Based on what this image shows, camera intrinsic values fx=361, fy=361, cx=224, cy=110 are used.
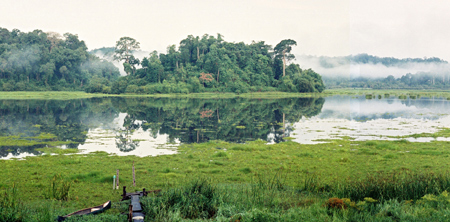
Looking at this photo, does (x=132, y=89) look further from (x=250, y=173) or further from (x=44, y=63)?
(x=250, y=173)

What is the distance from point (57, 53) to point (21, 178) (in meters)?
77.8

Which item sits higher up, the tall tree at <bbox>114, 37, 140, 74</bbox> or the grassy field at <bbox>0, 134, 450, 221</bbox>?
the tall tree at <bbox>114, 37, 140, 74</bbox>

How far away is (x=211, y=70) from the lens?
75000mm

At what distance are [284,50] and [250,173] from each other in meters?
71.0

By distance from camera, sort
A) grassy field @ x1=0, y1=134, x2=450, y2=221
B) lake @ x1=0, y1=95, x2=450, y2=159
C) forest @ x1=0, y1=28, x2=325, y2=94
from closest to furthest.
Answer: grassy field @ x1=0, y1=134, x2=450, y2=221, lake @ x1=0, y1=95, x2=450, y2=159, forest @ x1=0, y1=28, x2=325, y2=94

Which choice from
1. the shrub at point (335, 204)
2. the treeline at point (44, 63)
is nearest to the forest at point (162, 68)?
the treeline at point (44, 63)

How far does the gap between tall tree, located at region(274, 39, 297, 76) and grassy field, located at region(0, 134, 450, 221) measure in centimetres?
6370

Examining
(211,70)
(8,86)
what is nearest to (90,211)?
(211,70)

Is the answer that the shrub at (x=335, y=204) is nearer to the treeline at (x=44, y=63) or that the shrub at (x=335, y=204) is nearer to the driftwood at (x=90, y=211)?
the driftwood at (x=90, y=211)

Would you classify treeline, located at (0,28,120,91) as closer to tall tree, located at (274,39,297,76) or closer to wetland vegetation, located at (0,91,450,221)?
tall tree, located at (274,39,297,76)

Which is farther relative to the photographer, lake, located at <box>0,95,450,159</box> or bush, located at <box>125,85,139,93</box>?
bush, located at <box>125,85,139,93</box>

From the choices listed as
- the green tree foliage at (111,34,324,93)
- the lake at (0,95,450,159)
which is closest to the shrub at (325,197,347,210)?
the lake at (0,95,450,159)

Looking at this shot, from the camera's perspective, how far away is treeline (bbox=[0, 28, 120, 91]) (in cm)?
7212

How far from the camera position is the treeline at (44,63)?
72.1 meters
